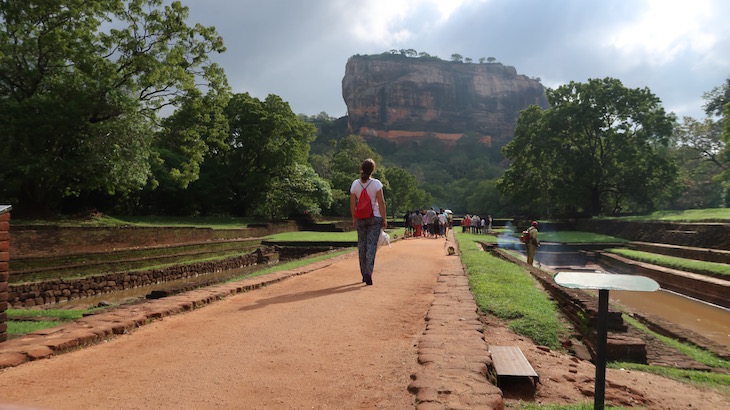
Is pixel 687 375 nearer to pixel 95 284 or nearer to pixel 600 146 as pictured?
pixel 95 284

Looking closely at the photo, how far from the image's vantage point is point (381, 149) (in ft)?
384

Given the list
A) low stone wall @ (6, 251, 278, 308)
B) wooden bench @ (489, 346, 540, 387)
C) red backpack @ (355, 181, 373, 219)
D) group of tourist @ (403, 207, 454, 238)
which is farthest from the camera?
group of tourist @ (403, 207, 454, 238)

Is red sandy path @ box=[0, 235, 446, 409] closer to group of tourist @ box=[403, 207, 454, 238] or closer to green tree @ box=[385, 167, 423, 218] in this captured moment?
group of tourist @ box=[403, 207, 454, 238]

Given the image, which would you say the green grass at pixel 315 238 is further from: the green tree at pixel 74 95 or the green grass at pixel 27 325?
the green grass at pixel 27 325

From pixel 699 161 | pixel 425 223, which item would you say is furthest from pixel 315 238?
pixel 699 161

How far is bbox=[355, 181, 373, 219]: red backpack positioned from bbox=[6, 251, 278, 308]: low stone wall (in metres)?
7.80

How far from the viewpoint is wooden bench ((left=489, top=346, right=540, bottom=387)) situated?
2.99 m

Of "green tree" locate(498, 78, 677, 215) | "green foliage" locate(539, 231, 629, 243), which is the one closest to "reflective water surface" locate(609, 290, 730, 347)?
"green foliage" locate(539, 231, 629, 243)

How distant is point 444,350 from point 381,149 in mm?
115166

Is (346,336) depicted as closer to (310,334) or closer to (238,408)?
(310,334)

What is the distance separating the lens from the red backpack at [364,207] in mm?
5699

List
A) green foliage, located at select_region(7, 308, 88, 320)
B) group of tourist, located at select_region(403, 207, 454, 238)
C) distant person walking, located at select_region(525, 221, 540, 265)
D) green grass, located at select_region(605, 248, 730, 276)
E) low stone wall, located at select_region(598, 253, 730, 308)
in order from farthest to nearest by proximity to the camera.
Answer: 1. group of tourist, located at select_region(403, 207, 454, 238)
2. distant person walking, located at select_region(525, 221, 540, 265)
3. green grass, located at select_region(605, 248, 730, 276)
4. low stone wall, located at select_region(598, 253, 730, 308)
5. green foliage, located at select_region(7, 308, 88, 320)

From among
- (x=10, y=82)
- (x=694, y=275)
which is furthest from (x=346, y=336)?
(x=10, y=82)

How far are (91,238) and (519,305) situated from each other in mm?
12328
